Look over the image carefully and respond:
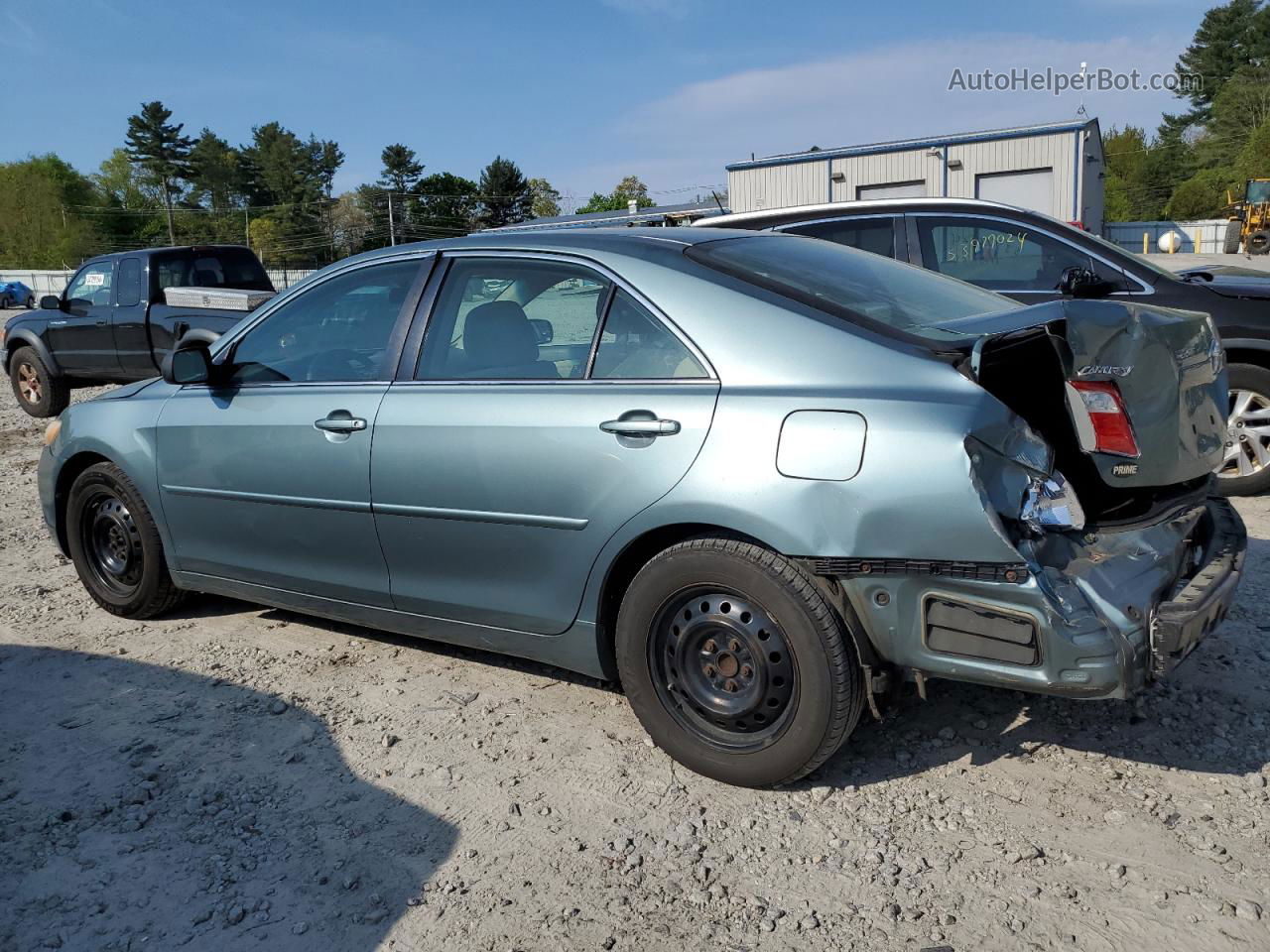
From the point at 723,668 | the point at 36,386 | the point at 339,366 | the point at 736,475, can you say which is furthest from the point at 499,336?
the point at 36,386

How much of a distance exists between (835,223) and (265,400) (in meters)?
4.38

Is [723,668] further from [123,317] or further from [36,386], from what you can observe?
[36,386]

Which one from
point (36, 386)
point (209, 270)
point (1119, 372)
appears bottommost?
point (36, 386)

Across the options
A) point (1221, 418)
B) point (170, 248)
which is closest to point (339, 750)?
point (1221, 418)

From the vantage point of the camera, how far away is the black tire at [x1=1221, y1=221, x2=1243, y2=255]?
132 ft

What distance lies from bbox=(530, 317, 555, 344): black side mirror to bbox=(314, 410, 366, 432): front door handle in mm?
713

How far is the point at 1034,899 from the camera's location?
257cm

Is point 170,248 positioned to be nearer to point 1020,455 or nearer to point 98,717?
point 98,717

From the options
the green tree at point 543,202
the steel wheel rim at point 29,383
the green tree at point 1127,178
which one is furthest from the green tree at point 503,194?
the steel wheel rim at point 29,383

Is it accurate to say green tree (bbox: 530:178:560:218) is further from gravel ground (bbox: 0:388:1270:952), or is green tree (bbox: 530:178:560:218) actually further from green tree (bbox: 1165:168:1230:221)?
gravel ground (bbox: 0:388:1270:952)

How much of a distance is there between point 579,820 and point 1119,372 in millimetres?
1976

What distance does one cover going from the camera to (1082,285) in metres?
5.92

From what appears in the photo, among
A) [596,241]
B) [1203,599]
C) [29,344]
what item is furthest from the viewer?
[29,344]

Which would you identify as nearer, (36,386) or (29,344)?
(29,344)
